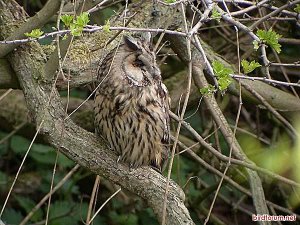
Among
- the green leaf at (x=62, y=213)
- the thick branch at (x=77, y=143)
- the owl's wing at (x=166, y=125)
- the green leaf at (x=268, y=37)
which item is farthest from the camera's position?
the green leaf at (x=62, y=213)

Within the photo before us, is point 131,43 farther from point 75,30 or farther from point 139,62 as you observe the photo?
point 75,30

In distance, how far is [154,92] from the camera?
296 centimetres

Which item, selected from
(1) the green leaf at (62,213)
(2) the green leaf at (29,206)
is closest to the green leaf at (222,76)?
→ (1) the green leaf at (62,213)

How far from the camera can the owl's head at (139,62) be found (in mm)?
2781

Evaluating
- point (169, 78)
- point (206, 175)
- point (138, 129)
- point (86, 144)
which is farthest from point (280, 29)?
point (86, 144)

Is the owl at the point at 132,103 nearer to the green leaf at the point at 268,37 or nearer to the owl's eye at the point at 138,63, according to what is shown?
the owl's eye at the point at 138,63

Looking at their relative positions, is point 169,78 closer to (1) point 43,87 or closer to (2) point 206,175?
(2) point 206,175

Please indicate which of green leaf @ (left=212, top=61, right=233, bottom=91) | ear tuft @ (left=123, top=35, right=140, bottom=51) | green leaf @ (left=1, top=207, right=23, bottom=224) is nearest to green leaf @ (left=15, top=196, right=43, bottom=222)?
green leaf @ (left=1, top=207, right=23, bottom=224)

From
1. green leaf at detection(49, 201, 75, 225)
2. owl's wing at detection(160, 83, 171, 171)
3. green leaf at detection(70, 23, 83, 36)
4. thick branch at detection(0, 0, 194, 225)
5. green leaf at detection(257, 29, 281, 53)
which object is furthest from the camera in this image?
green leaf at detection(49, 201, 75, 225)

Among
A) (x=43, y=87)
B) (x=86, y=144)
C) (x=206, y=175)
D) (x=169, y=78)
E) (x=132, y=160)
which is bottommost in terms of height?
(x=206, y=175)

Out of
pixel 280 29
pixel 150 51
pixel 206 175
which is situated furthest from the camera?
pixel 206 175

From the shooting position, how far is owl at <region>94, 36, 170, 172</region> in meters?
2.84

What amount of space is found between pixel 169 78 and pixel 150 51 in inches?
52.8

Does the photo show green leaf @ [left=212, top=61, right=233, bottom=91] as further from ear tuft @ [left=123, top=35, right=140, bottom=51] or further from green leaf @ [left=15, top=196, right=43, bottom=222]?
green leaf @ [left=15, top=196, right=43, bottom=222]
